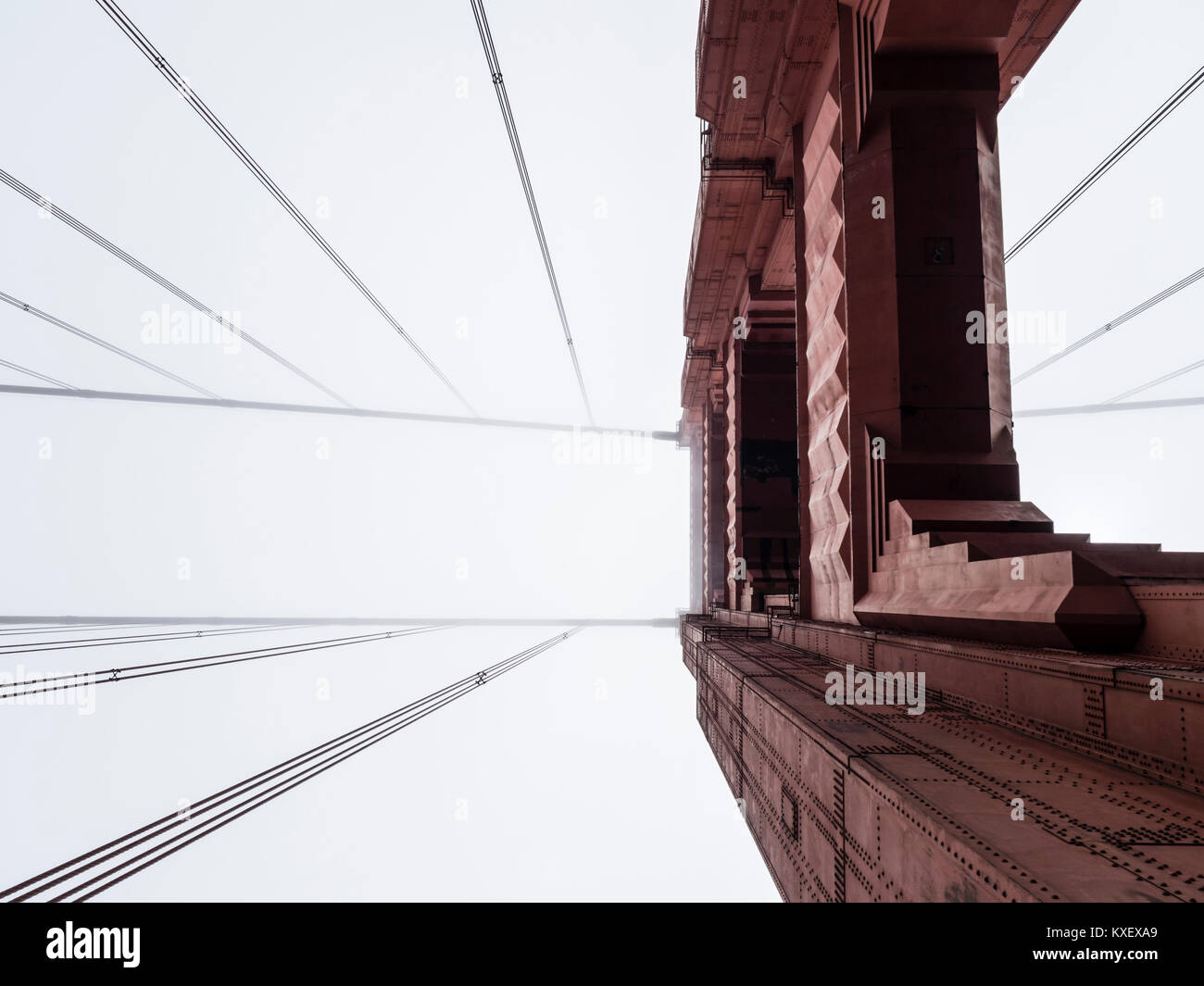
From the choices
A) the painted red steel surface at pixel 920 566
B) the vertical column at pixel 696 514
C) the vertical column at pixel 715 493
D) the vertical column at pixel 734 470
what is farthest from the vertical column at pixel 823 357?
the vertical column at pixel 696 514

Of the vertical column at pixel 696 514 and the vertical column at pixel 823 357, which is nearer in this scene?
the vertical column at pixel 823 357

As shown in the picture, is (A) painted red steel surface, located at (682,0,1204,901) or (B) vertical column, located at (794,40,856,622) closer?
(A) painted red steel surface, located at (682,0,1204,901)

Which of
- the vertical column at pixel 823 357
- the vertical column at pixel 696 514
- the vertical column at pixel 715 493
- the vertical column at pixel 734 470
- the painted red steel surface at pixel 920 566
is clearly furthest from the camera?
the vertical column at pixel 696 514

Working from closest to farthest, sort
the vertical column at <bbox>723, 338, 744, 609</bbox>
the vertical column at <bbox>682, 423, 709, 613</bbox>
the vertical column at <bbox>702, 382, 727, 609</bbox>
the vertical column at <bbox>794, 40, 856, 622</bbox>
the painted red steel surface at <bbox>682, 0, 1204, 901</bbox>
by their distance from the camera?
the painted red steel surface at <bbox>682, 0, 1204, 901</bbox> → the vertical column at <bbox>794, 40, 856, 622</bbox> → the vertical column at <bbox>723, 338, 744, 609</bbox> → the vertical column at <bbox>702, 382, 727, 609</bbox> → the vertical column at <bbox>682, 423, 709, 613</bbox>

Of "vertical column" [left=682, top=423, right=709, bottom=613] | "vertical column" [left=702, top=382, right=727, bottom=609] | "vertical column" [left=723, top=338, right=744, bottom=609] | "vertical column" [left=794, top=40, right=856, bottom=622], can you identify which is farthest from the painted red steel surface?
"vertical column" [left=682, top=423, right=709, bottom=613]

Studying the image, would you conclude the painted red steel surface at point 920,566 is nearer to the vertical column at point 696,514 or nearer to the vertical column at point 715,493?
the vertical column at point 715,493

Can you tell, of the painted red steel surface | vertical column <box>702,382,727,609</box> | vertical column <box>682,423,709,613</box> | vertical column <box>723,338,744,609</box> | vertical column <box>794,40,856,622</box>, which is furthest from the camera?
vertical column <box>682,423,709,613</box>

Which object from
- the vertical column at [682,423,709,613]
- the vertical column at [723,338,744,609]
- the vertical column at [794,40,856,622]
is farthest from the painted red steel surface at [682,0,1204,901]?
the vertical column at [682,423,709,613]

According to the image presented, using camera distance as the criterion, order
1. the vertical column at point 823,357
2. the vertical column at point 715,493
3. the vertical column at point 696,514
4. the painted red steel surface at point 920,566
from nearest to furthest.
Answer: the painted red steel surface at point 920,566 < the vertical column at point 823,357 < the vertical column at point 715,493 < the vertical column at point 696,514

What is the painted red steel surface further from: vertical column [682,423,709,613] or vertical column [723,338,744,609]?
vertical column [682,423,709,613]

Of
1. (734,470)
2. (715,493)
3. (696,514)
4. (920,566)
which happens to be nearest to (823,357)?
(920,566)

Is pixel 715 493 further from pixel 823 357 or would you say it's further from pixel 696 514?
pixel 823 357

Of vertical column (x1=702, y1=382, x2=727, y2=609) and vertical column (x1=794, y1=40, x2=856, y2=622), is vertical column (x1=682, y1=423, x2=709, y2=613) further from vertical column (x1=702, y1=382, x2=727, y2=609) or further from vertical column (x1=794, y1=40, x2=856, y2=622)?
vertical column (x1=794, y1=40, x2=856, y2=622)

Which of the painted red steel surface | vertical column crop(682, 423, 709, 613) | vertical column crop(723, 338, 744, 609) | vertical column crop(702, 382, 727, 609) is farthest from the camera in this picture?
vertical column crop(682, 423, 709, 613)
